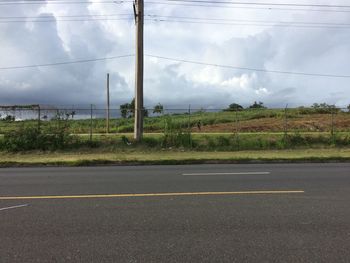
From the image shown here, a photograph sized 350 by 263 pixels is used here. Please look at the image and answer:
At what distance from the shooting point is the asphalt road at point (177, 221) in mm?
4984

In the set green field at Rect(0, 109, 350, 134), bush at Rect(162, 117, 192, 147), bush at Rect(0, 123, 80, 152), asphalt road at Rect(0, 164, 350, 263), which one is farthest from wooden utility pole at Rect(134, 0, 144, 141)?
asphalt road at Rect(0, 164, 350, 263)

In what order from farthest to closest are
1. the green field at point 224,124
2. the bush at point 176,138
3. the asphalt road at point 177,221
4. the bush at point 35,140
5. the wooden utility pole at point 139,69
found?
the green field at point 224,124, the bush at point 176,138, the wooden utility pole at point 139,69, the bush at point 35,140, the asphalt road at point 177,221

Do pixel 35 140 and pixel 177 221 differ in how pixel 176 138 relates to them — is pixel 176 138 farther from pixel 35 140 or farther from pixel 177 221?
pixel 177 221

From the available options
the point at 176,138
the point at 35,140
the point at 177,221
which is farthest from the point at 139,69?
the point at 177,221

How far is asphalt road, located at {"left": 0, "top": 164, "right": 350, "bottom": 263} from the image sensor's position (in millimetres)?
4984

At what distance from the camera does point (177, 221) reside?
21.1 ft

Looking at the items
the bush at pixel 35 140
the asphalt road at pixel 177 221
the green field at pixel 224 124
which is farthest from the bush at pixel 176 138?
the asphalt road at pixel 177 221

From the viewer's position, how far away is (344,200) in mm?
8094

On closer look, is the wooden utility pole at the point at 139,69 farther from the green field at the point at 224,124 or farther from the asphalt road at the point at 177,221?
the asphalt road at the point at 177,221

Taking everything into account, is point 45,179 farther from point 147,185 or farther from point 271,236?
point 271,236

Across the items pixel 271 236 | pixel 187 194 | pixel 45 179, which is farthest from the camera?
pixel 45 179

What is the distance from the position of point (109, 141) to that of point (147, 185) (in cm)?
1377

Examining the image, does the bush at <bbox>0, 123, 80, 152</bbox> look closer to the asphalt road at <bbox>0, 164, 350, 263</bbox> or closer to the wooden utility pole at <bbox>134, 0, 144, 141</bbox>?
the wooden utility pole at <bbox>134, 0, 144, 141</bbox>

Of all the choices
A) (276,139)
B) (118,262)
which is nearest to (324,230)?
(118,262)
